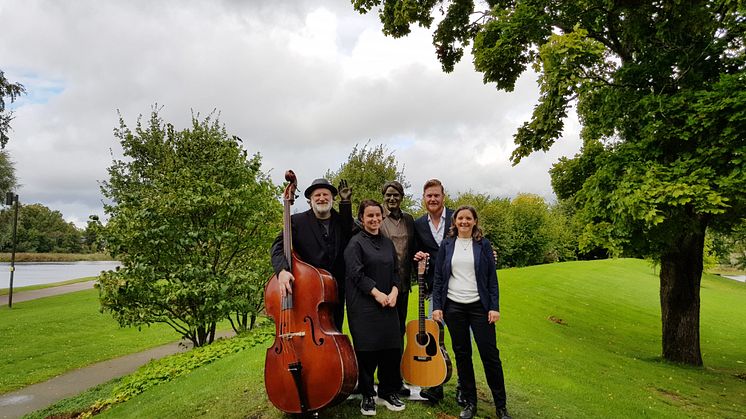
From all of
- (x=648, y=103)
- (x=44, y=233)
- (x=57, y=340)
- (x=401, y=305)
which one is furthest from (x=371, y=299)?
(x=44, y=233)

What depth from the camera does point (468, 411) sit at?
4648 millimetres

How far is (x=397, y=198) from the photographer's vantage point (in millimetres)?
4871

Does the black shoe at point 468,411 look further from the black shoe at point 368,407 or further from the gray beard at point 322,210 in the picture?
the gray beard at point 322,210

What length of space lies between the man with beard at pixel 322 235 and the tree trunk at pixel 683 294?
30.4ft

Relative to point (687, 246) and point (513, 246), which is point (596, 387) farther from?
point (513, 246)

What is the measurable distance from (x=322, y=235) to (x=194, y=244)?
574 centimetres

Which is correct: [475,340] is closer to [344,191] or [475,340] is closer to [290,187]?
[344,191]

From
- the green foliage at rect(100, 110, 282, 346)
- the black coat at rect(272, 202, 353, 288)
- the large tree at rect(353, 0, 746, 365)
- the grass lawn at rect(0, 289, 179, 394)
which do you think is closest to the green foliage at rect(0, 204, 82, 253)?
the grass lawn at rect(0, 289, 179, 394)

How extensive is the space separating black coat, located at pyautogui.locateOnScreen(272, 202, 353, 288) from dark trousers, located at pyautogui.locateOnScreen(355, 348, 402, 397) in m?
0.77

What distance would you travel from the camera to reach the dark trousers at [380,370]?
14.7ft

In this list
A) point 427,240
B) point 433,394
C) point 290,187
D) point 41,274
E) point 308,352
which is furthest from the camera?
point 41,274

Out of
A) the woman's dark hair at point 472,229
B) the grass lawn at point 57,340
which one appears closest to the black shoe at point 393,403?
the woman's dark hair at point 472,229

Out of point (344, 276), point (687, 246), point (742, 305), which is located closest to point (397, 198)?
point (344, 276)

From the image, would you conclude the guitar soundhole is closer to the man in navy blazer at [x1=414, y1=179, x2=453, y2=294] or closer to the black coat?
the man in navy blazer at [x1=414, y1=179, x2=453, y2=294]
